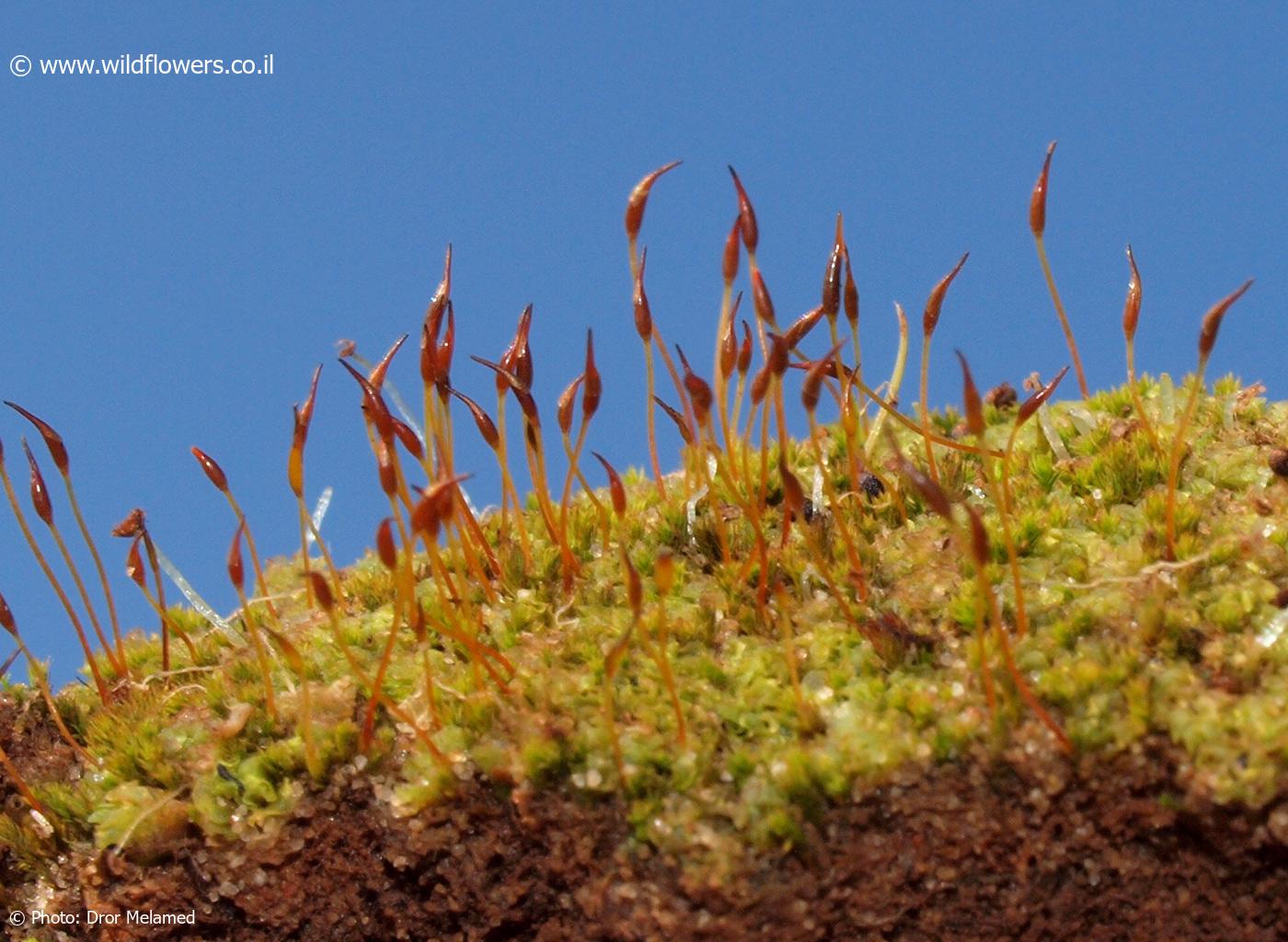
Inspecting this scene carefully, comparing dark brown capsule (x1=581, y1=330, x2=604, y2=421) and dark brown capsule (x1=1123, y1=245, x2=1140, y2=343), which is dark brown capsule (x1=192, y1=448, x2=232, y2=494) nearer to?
dark brown capsule (x1=581, y1=330, x2=604, y2=421)

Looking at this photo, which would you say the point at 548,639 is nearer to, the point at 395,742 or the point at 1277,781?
the point at 395,742

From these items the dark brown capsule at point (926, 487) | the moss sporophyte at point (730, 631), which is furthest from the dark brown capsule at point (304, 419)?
the dark brown capsule at point (926, 487)

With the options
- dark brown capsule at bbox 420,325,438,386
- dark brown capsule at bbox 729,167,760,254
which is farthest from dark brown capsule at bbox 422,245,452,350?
dark brown capsule at bbox 729,167,760,254

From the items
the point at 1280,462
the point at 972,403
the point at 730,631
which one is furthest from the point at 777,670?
the point at 1280,462

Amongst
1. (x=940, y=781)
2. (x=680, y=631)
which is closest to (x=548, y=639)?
(x=680, y=631)

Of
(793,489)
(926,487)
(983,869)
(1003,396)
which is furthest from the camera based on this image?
(1003,396)

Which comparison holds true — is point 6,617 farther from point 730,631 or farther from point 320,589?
point 730,631
